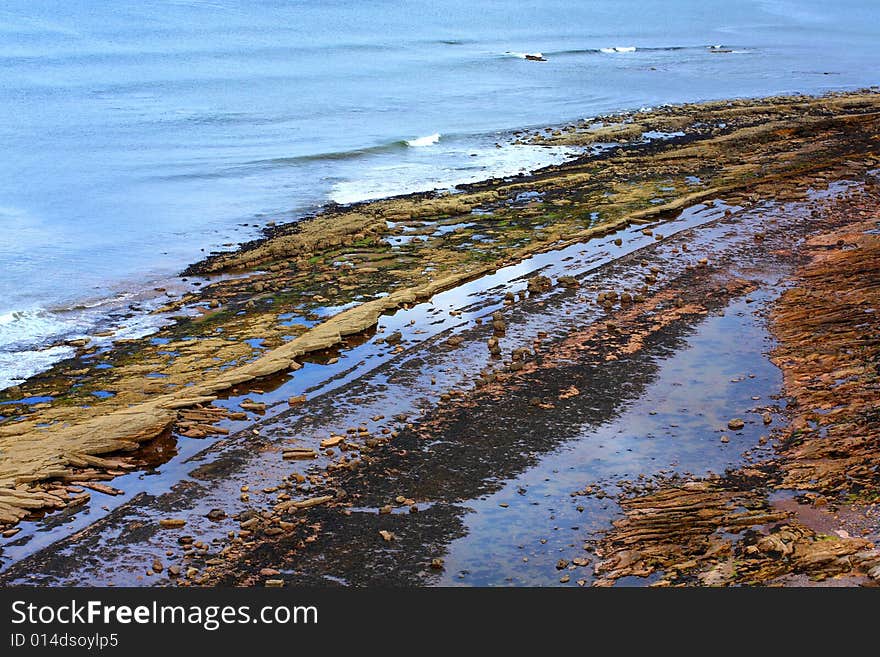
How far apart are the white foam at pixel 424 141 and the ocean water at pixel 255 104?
31 cm

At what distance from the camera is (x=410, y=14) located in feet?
323

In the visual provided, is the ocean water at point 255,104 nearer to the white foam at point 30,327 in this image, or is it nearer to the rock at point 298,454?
the white foam at point 30,327

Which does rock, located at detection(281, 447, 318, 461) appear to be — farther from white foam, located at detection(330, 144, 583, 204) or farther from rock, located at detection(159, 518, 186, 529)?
white foam, located at detection(330, 144, 583, 204)

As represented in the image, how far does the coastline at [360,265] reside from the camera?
40.4ft

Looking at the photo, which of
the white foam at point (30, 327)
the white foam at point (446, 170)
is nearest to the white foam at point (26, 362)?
the white foam at point (30, 327)

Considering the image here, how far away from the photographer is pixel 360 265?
65.0ft

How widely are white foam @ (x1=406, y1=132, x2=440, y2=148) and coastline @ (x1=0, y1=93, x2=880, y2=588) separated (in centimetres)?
665

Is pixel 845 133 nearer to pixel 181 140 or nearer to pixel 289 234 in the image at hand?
pixel 289 234

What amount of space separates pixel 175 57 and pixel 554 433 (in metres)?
59.2

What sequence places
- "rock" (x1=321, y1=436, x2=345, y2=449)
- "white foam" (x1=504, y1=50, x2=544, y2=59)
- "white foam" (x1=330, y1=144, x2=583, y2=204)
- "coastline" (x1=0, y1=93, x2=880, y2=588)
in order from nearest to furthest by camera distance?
"rock" (x1=321, y1=436, x2=345, y2=449) → "coastline" (x1=0, y1=93, x2=880, y2=588) → "white foam" (x1=330, y1=144, x2=583, y2=204) → "white foam" (x1=504, y1=50, x2=544, y2=59)

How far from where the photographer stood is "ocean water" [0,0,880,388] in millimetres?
22484

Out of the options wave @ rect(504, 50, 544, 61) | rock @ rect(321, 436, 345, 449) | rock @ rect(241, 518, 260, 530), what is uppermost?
wave @ rect(504, 50, 544, 61)

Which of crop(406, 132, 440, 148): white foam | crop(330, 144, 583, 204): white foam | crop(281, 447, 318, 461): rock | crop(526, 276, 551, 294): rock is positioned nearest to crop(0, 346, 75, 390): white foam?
crop(281, 447, 318, 461): rock

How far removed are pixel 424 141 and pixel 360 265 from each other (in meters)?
18.2
